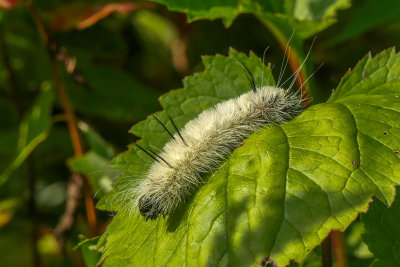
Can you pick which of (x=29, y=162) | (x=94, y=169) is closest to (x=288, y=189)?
(x=94, y=169)

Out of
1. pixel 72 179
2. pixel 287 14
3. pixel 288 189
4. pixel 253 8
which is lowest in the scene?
pixel 72 179

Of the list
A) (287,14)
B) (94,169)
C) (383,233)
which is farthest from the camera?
(94,169)

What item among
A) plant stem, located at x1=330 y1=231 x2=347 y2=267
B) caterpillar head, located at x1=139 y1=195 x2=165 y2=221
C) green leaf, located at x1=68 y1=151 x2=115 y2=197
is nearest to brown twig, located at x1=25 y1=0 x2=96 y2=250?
green leaf, located at x1=68 y1=151 x2=115 y2=197

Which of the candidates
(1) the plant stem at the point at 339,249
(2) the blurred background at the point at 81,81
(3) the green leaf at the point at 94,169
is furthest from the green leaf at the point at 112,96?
(1) the plant stem at the point at 339,249

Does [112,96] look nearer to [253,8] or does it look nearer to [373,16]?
[253,8]

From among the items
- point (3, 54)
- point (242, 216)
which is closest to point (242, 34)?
point (3, 54)

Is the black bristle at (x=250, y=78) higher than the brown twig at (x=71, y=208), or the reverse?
the black bristle at (x=250, y=78)

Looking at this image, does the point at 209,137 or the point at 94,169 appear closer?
the point at 209,137

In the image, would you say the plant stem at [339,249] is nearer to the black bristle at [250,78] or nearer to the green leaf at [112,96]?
the black bristle at [250,78]
